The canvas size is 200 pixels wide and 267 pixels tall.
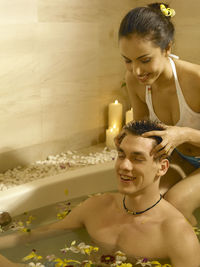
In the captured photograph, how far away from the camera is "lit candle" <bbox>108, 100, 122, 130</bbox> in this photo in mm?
3104

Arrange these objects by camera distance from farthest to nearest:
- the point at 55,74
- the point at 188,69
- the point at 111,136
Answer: the point at 111,136
the point at 55,74
the point at 188,69

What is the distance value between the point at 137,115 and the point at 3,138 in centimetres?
93

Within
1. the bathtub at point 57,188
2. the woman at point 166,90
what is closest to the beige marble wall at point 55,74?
the bathtub at point 57,188

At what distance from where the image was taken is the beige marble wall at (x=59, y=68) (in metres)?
2.55

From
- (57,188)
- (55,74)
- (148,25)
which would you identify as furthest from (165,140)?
(55,74)

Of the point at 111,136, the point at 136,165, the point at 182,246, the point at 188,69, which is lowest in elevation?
the point at 111,136

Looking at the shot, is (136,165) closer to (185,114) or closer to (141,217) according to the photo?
(141,217)

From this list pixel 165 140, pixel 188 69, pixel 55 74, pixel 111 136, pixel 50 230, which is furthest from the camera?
pixel 111 136

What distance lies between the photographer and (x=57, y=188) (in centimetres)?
218

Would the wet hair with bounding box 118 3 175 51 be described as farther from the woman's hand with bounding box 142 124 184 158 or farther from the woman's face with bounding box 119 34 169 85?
the woman's hand with bounding box 142 124 184 158

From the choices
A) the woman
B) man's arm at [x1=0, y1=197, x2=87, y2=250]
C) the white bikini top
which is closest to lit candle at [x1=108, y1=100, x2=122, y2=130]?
the woman

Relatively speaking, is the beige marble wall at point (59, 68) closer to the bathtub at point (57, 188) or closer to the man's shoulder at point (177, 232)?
the bathtub at point (57, 188)

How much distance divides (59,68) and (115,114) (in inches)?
23.0

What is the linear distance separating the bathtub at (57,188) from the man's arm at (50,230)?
0.90 ft
